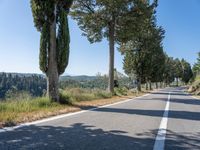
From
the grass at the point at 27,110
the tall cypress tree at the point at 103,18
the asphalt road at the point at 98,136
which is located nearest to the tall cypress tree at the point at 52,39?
the grass at the point at 27,110

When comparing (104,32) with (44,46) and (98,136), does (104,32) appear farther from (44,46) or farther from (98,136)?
(98,136)

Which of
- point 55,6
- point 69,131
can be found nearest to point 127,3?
point 55,6

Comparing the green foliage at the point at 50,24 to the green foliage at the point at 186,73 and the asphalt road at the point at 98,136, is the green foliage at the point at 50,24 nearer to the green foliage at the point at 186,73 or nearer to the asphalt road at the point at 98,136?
the asphalt road at the point at 98,136

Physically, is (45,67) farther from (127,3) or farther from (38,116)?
(127,3)

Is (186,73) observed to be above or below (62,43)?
above

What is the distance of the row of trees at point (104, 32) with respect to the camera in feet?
57.3

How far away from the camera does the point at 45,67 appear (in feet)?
57.5

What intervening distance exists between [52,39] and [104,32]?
19.1 metres

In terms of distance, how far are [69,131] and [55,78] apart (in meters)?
8.91

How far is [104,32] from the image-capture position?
36.3m

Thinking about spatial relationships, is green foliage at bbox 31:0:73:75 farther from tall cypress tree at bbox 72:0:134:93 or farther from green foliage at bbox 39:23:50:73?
tall cypress tree at bbox 72:0:134:93

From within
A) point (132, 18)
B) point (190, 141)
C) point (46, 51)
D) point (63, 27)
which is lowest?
point (190, 141)

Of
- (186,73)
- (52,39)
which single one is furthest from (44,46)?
(186,73)

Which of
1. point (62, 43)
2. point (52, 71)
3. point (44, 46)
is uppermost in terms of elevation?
point (62, 43)
